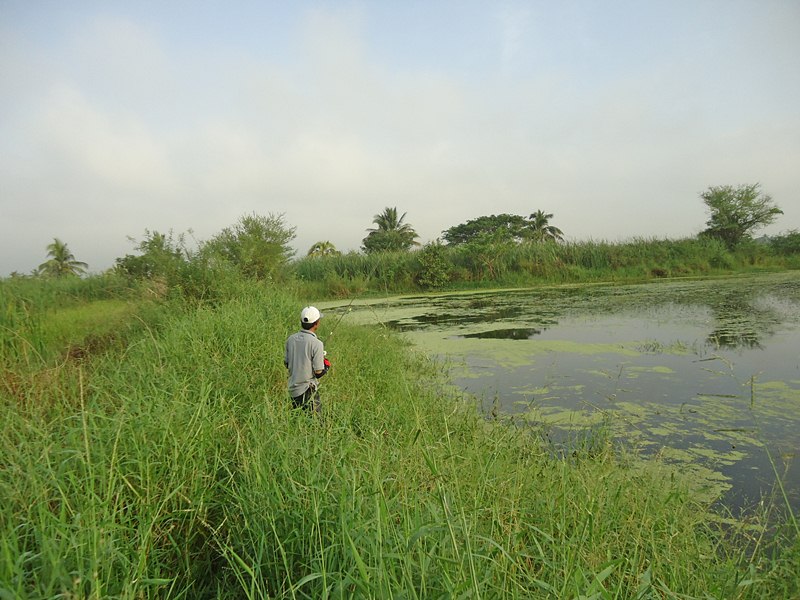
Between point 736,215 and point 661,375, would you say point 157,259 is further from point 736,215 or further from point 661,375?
point 736,215

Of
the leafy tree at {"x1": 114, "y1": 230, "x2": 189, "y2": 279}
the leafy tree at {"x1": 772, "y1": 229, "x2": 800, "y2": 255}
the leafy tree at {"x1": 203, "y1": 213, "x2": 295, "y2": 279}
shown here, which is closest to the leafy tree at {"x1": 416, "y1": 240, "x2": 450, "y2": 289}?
the leafy tree at {"x1": 203, "y1": 213, "x2": 295, "y2": 279}

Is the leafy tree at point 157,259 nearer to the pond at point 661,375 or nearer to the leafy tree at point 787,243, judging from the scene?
the pond at point 661,375

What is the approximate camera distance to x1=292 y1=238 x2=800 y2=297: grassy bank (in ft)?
66.3

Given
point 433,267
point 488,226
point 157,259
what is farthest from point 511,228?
point 157,259

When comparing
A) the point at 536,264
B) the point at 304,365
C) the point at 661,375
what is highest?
the point at 536,264

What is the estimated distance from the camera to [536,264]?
816 inches

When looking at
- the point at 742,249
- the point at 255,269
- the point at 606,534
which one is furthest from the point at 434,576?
the point at 742,249

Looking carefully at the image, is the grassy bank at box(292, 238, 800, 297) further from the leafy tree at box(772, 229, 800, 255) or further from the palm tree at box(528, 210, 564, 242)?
the palm tree at box(528, 210, 564, 242)

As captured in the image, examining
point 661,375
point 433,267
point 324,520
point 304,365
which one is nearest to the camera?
point 324,520

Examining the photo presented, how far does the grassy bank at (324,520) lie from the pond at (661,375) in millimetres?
544

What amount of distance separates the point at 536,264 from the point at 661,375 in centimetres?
1619

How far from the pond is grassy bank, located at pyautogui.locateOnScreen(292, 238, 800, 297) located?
9.02 metres

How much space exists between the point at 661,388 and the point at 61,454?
5.33 meters

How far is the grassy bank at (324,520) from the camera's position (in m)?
1.29
